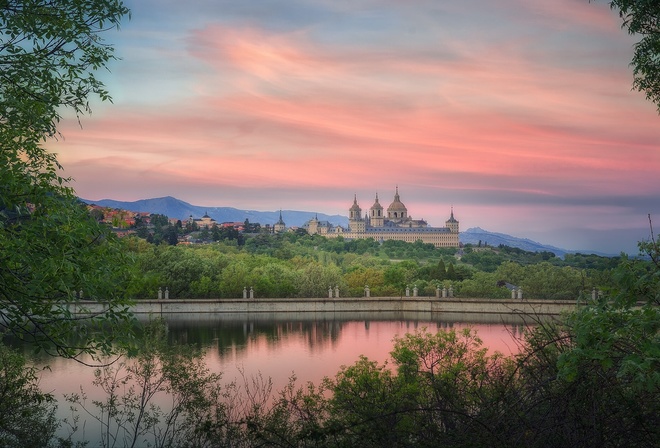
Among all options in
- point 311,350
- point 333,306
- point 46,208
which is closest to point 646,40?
point 46,208

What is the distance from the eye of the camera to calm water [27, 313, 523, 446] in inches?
1137

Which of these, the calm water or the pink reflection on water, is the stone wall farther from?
the pink reflection on water

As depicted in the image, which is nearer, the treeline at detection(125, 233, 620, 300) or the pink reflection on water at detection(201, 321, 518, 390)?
the pink reflection on water at detection(201, 321, 518, 390)

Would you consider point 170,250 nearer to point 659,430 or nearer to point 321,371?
point 321,371

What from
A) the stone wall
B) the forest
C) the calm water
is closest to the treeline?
the forest

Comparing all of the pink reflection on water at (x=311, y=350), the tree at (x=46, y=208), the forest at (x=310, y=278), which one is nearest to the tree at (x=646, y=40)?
the tree at (x=46, y=208)

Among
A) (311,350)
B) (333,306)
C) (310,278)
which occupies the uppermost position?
(310,278)

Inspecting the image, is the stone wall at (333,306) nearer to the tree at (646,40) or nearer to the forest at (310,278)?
the forest at (310,278)

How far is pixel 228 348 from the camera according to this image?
38.8 metres

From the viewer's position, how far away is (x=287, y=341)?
4231 cm

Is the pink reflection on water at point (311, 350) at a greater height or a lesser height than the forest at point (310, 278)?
lesser

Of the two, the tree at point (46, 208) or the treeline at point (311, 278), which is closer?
the tree at point (46, 208)

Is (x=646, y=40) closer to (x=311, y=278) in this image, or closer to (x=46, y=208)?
(x=46, y=208)

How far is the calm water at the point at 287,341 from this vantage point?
2889 centimetres
